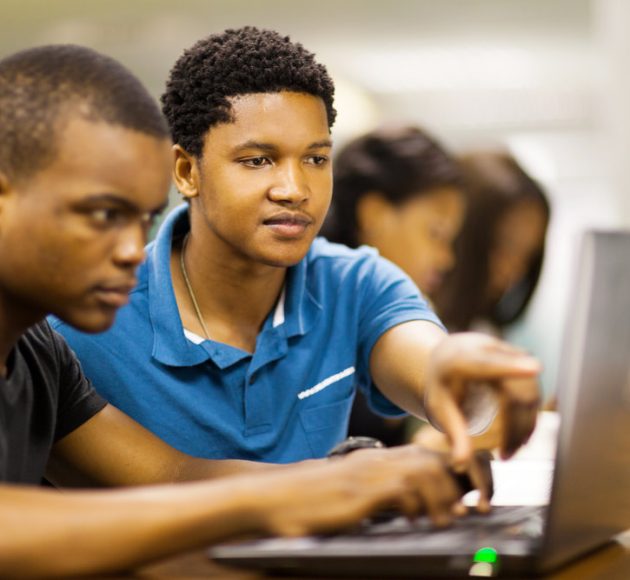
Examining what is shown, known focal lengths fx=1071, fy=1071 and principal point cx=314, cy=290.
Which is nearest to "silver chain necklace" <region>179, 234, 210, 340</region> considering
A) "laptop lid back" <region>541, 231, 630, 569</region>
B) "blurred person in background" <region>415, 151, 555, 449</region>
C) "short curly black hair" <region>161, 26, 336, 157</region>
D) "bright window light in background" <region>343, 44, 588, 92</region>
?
"short curly black hair" <region>161, 26, 336, 157</region>

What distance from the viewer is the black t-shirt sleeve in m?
0.96

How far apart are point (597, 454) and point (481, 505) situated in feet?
0.37

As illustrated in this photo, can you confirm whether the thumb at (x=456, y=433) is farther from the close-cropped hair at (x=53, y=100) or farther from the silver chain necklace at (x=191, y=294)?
the silver chain necklace at (x=191, y=294)

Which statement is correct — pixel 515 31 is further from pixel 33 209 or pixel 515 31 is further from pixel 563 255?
pixel 33 209

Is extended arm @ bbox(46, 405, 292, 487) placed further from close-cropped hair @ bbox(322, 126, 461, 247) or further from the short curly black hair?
close-cropped hair @ bbox(322, 126, 461, 247)

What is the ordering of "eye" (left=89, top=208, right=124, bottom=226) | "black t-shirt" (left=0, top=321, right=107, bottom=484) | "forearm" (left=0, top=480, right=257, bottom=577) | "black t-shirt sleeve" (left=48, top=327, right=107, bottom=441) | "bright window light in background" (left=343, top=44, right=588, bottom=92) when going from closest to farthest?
"forearm" (left=0, top=480, right=257, bottom=577) → "eye" (left=89, top=208, right=124, bottom=226) → "black t-shirt" (left=0, top=321, right=107, bottom=484) → "black t-shirt sleeve" (left=48, top=327, right=107, bottom=441) → "bright window light in background" (left=343, top=44, right=588, bottom=92)

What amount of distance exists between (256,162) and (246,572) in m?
0.60

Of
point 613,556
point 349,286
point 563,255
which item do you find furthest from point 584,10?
point 613,556

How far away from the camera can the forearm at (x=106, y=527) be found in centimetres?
61

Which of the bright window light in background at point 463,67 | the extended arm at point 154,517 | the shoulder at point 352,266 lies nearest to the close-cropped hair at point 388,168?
the shoulder at point 352,266

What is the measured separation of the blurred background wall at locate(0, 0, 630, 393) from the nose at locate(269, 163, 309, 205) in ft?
6.74

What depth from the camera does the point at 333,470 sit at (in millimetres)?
658

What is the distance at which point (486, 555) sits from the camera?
647 mm

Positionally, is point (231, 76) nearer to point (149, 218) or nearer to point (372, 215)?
point (149, 218)
